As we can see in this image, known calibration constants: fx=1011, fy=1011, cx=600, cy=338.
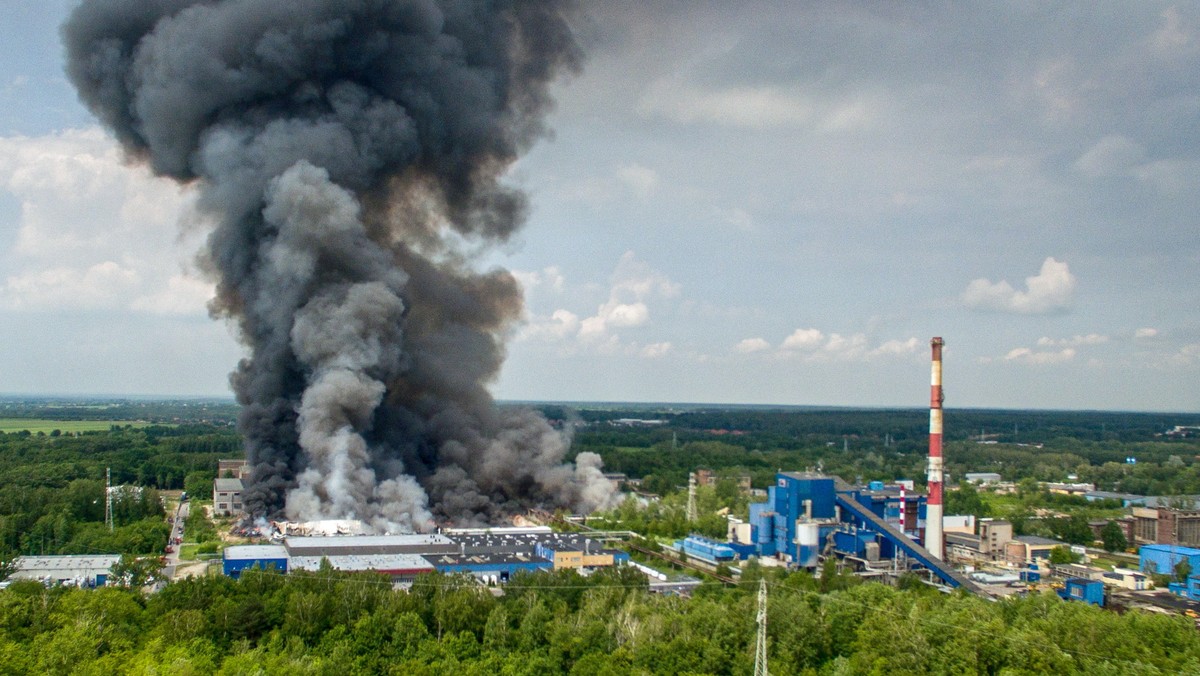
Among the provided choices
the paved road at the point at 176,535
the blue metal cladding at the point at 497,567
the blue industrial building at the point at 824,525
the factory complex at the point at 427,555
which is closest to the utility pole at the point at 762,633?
the factory complex at the point at 427,555

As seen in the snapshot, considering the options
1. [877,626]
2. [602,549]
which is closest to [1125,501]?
[602,549]

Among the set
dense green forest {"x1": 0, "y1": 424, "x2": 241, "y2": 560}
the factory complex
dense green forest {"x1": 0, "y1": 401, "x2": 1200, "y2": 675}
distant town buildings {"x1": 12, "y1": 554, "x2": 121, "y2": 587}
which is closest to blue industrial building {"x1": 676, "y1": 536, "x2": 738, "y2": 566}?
the factory complex

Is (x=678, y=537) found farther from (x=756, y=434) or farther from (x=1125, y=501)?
(x=756, y=434)

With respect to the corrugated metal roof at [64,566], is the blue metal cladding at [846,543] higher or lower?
higher

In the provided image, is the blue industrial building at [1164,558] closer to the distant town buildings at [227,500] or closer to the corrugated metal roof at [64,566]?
the corrugated metal roof at [64,566]

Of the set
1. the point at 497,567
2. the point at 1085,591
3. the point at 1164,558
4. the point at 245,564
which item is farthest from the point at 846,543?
the point at 245,564

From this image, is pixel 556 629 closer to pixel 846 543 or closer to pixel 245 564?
pixel 245 564
